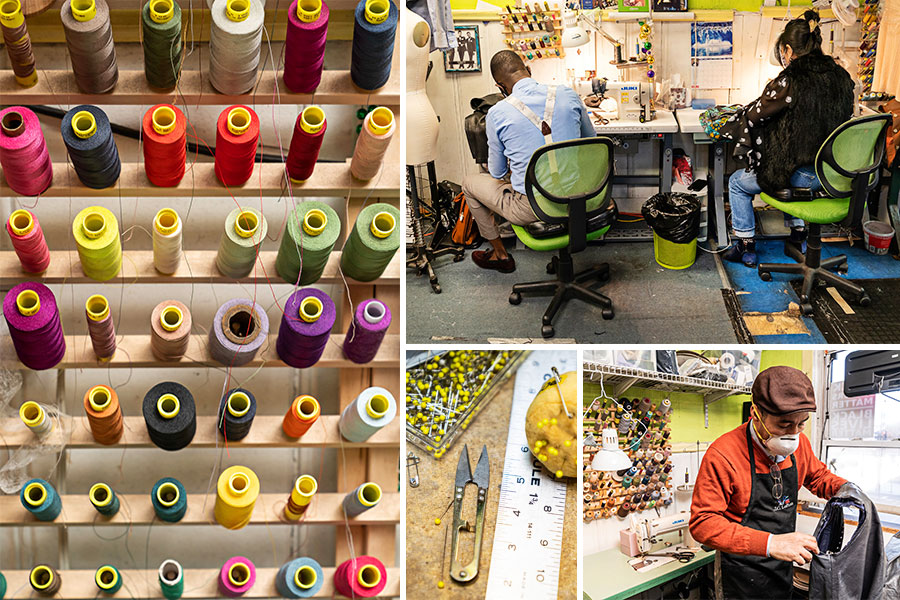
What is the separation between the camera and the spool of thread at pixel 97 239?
190cm

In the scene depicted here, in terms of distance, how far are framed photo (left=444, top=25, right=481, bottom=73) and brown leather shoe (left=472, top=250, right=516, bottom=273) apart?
3.64 feet

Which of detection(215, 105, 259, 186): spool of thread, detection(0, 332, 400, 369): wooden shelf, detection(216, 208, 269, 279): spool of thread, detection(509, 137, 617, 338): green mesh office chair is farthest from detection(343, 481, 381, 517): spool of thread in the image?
detection(509, 137, 617, 338): green mesh office chair

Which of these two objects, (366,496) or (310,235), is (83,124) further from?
(366,496)

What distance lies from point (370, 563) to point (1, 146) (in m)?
1.37

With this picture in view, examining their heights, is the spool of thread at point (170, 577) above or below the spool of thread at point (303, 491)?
below

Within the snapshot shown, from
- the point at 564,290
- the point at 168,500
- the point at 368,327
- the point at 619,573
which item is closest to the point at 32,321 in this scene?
the point at 168,500

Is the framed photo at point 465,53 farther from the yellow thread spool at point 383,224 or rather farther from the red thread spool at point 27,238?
the red thread spool at point 27,238

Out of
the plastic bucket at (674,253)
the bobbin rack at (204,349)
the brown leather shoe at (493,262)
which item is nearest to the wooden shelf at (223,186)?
the bobbin rack at (204,349)

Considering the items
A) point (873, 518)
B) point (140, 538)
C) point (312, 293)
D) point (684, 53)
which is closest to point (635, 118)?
point (684, 53)

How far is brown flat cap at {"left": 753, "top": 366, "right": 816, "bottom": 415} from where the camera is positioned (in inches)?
92.9

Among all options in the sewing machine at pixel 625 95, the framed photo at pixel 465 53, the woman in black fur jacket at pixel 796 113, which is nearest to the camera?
the woman in black fur jacket at pixel 796 113

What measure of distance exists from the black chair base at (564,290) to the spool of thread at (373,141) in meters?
1.80

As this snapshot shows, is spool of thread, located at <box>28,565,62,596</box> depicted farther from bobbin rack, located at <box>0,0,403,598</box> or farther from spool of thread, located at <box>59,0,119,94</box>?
spool of thread, located at <box>59,0,119,94</box>

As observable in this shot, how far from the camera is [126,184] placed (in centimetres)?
207
